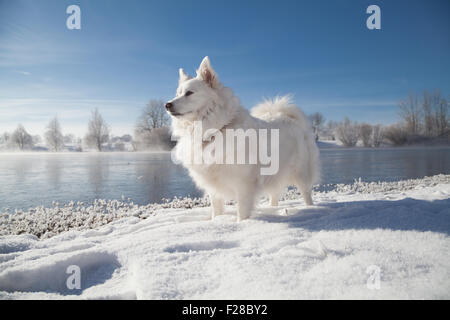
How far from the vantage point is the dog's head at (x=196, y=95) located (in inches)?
132

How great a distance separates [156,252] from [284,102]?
3.84 metres

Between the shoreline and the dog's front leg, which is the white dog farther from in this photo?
the shoreline

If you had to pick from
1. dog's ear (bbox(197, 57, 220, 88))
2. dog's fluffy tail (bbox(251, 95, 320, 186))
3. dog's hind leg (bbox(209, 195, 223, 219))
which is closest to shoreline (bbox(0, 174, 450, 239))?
dog's fluffy tail (bbox(251, 95, 320, 186))

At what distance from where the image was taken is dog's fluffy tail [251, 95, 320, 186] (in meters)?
4.57

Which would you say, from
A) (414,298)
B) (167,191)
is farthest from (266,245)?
(167,191)

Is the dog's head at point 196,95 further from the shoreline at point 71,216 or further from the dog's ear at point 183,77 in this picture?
the shoreline at point 71,216

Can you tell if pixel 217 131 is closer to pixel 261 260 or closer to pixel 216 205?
pixel 216 205

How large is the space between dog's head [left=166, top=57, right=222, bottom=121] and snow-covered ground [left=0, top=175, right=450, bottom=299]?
65.3 inches

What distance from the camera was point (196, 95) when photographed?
133 inches

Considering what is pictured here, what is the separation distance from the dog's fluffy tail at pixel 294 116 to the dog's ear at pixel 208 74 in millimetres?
1356

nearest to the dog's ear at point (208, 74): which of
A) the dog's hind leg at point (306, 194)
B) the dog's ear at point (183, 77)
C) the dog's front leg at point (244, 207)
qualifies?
the dog's ear at point (183, 77)

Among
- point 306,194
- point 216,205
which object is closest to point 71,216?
point 216,205
